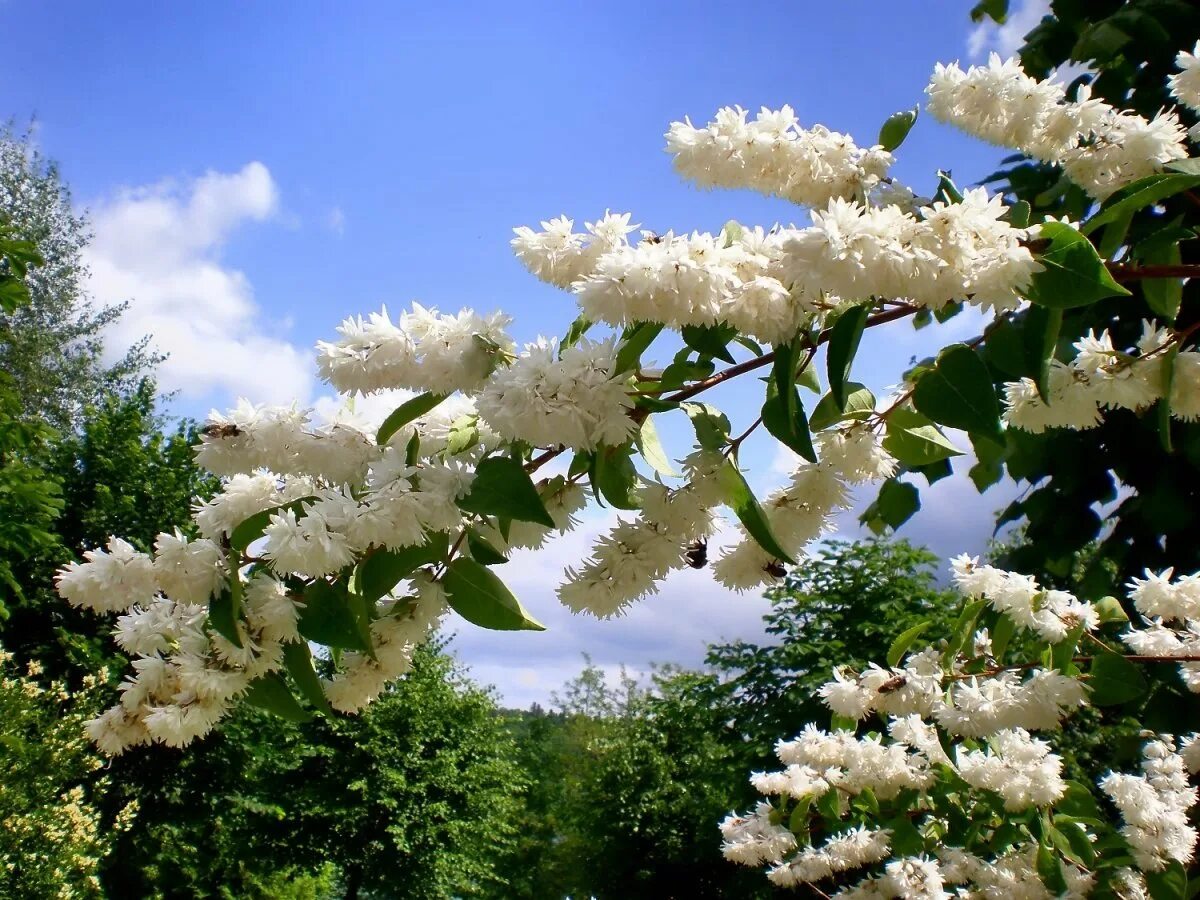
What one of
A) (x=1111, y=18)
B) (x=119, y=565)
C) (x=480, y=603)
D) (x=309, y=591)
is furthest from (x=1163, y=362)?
(x=1111, y=18)

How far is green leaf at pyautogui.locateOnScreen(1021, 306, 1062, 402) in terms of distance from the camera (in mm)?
1007

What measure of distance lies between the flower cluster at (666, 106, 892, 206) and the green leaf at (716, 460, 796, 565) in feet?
1.36

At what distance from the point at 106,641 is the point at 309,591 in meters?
18.7

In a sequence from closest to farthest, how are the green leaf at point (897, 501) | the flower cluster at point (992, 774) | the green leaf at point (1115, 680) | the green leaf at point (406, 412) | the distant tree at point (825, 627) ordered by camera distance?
1. the green leaf at point (406, 412)
2. the green leaf at point (897, 501)
3. the green leaf at point (1115, 680)
4. the flower cluster at point (992, 774)
5. the distant tree at point (825, 627)

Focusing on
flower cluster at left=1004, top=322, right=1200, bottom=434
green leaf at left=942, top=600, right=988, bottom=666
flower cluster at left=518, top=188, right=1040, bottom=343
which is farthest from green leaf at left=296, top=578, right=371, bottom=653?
green leaf at left=942, top=600, right=988, bottom=666

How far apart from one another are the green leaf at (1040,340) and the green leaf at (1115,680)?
1.80 m

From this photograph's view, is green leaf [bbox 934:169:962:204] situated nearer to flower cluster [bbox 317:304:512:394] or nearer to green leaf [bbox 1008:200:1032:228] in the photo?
green leaf [bbox 1008:200:1032:228]

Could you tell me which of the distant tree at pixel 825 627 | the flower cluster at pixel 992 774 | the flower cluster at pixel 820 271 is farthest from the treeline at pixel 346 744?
the flower cluster at pixel 820 271

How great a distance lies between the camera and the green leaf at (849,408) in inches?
48.8

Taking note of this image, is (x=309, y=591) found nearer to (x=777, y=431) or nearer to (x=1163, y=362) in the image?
(x=777, y=431)

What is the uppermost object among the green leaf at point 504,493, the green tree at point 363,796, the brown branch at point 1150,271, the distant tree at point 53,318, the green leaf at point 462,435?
the distant tree at point 53,318

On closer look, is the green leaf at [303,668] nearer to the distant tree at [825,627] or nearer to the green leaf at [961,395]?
the green leaf at [961,395]

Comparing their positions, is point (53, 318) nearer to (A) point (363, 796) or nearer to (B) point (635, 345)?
(A) point (363, 796)

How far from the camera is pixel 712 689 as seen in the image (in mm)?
19609
